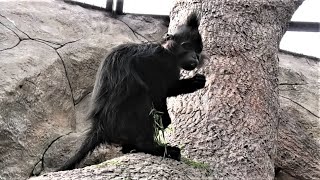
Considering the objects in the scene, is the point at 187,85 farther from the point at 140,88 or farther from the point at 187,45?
the point at 140,88

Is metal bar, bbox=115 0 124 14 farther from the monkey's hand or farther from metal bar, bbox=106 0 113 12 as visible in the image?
the monkey's hand

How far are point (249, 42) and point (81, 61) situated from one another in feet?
7.69

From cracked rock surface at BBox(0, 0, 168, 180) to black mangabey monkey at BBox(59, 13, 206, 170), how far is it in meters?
1.36

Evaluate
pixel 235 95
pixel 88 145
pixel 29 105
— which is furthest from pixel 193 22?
pixel 29 105

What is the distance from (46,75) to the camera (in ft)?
15.7

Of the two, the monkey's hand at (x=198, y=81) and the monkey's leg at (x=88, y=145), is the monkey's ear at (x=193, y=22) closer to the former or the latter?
the monkey's hand at (x=198, y=81)

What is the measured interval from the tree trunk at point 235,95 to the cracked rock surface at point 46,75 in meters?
1.29

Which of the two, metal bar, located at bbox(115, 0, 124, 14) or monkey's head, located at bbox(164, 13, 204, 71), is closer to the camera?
monkey's head, located at bbox(164, 13, 204, 71)

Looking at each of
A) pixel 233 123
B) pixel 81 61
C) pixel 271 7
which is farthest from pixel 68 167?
pixel 81 61

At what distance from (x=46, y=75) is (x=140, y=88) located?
2.14 meters

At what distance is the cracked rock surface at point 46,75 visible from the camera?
→ 14.3ft

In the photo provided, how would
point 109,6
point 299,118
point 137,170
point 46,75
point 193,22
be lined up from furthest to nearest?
point 109,6 → point 299,118 → point 46,75 → point 193,22 → point 137,170

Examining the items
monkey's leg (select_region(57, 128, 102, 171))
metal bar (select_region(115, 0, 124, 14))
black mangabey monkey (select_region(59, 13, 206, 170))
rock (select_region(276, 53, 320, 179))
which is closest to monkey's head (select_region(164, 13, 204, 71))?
black mangabey monkey (select_region(59, 13, 206, 170))

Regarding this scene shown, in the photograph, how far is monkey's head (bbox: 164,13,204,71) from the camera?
300 centimetres
